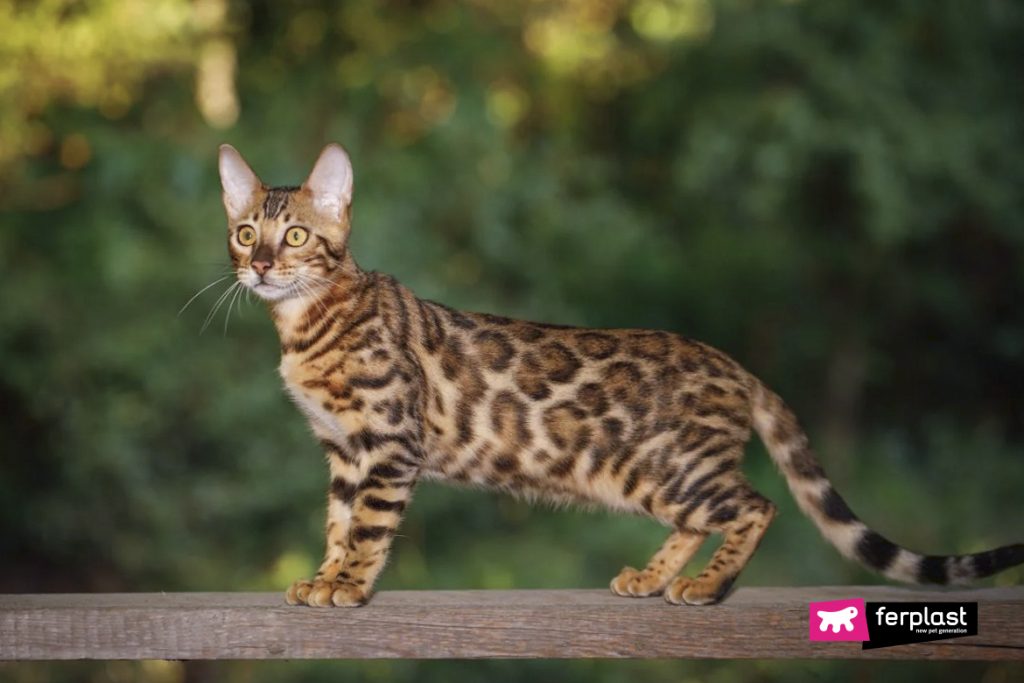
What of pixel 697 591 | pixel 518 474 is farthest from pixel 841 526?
pixel 518 474

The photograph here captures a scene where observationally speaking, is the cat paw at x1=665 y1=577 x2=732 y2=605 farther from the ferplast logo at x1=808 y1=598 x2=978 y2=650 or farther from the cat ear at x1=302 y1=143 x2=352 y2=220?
the cat ear at x1=302 y1=143 x2=352 y2=220

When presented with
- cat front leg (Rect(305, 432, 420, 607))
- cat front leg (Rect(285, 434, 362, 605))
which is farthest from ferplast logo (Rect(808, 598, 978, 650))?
cat front leg (Rect(285, 434, 362, 605))

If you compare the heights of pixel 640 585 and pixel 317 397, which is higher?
pixel 317 397

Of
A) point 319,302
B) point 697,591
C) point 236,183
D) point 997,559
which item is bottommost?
point 697,591

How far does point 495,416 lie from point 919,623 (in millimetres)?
1198

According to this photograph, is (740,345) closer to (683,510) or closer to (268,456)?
(268,456)

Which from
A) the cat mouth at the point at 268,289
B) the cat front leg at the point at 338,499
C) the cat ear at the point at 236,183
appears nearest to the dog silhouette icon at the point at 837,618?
the cat front leg at the point at 338,499

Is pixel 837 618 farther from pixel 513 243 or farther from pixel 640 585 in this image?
pixel 513 243

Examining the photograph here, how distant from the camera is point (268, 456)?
7.80m

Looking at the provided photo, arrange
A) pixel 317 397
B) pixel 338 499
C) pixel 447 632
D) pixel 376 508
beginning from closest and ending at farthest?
1. pixel 447 632
2. pixel 376 508
3. pixel 317 397
4. pixel 338 499

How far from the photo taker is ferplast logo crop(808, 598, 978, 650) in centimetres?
305

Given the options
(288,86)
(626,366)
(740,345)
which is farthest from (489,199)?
(626,366)

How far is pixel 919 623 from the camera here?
10.1 feet

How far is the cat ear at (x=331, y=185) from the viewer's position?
10.9 feet
